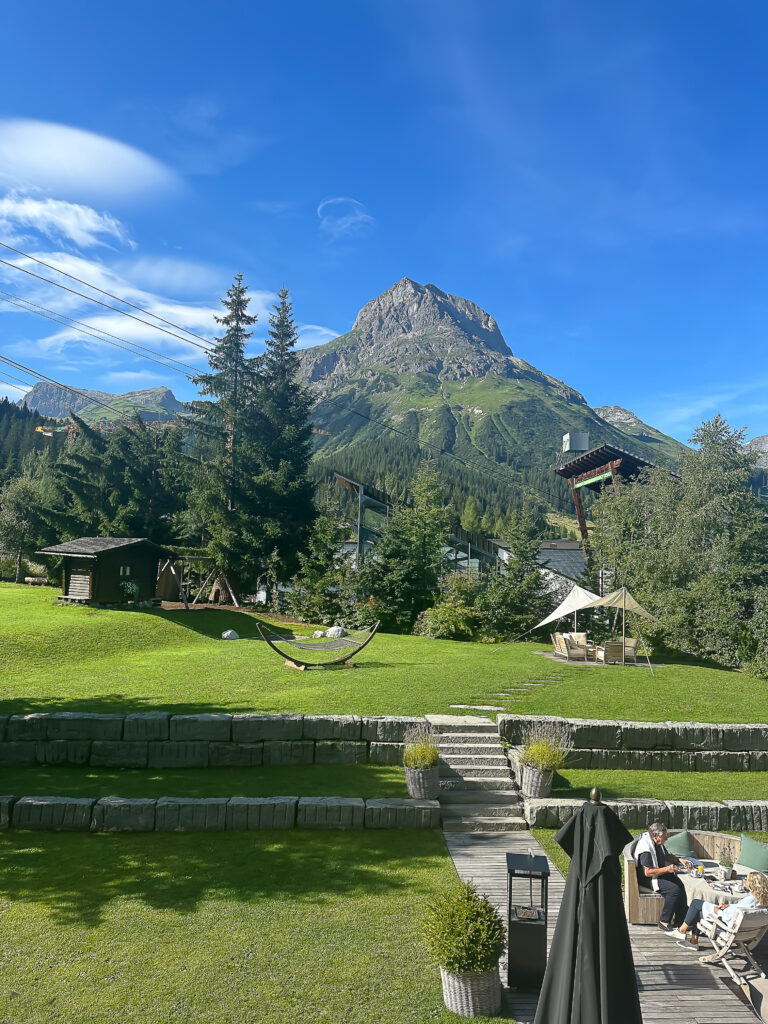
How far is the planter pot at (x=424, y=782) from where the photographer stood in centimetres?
1042

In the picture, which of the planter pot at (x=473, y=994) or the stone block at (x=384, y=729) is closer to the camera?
the planter pot at (x=473, y=994)

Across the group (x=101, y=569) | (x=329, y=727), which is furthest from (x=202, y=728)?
(x=101, y=569)

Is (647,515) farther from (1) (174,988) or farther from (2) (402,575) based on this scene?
(1) (174,988)

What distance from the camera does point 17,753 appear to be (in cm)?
1202

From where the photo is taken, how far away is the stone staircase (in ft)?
33.8

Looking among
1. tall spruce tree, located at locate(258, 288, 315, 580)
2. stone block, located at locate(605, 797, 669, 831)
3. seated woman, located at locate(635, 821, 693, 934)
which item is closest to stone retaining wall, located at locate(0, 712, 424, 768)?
stone block, located at locate(605, 797, 669, 831)

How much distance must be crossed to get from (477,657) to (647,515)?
15.5m

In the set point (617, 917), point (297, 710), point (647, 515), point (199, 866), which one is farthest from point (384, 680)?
point (647, 515)

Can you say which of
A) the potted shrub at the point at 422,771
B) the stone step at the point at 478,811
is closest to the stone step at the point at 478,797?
the stone step at the point at 478,811

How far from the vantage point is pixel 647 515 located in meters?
32.5

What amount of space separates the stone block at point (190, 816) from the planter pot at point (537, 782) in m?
4.92

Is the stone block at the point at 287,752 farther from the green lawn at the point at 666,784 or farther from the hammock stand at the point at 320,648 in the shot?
the hammock stand at the point at 320,648

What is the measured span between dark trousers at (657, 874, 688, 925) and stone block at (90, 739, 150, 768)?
8882 millimetres

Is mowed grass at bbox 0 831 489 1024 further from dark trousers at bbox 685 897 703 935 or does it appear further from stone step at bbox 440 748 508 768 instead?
dark trousers at bbox 685 897 703 935
